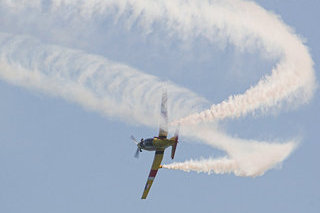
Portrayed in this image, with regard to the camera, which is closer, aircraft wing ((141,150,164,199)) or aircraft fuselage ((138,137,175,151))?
aircraft fuselage ((138,137,175,151))

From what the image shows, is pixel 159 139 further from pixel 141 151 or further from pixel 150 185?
pixel 150 185

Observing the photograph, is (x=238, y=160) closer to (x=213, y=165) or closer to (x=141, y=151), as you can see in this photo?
(x=213, y=165)

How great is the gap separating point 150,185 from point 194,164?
5.04 metres

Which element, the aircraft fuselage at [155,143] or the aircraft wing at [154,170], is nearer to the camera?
the aircraft fuselage at [155,143]

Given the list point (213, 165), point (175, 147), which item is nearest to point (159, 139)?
point (175, 147)

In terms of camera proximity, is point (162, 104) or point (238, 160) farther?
point (238, 160)

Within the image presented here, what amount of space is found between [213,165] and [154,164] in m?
5.24

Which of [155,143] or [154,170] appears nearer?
[155,143]

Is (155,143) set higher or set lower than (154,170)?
lower

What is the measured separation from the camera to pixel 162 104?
215ft

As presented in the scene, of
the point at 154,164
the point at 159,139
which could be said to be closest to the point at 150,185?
the point at 154,164

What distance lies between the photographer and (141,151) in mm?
69375

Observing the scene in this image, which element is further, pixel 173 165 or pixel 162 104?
pixel 173 165

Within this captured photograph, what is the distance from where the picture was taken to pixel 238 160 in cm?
7062
